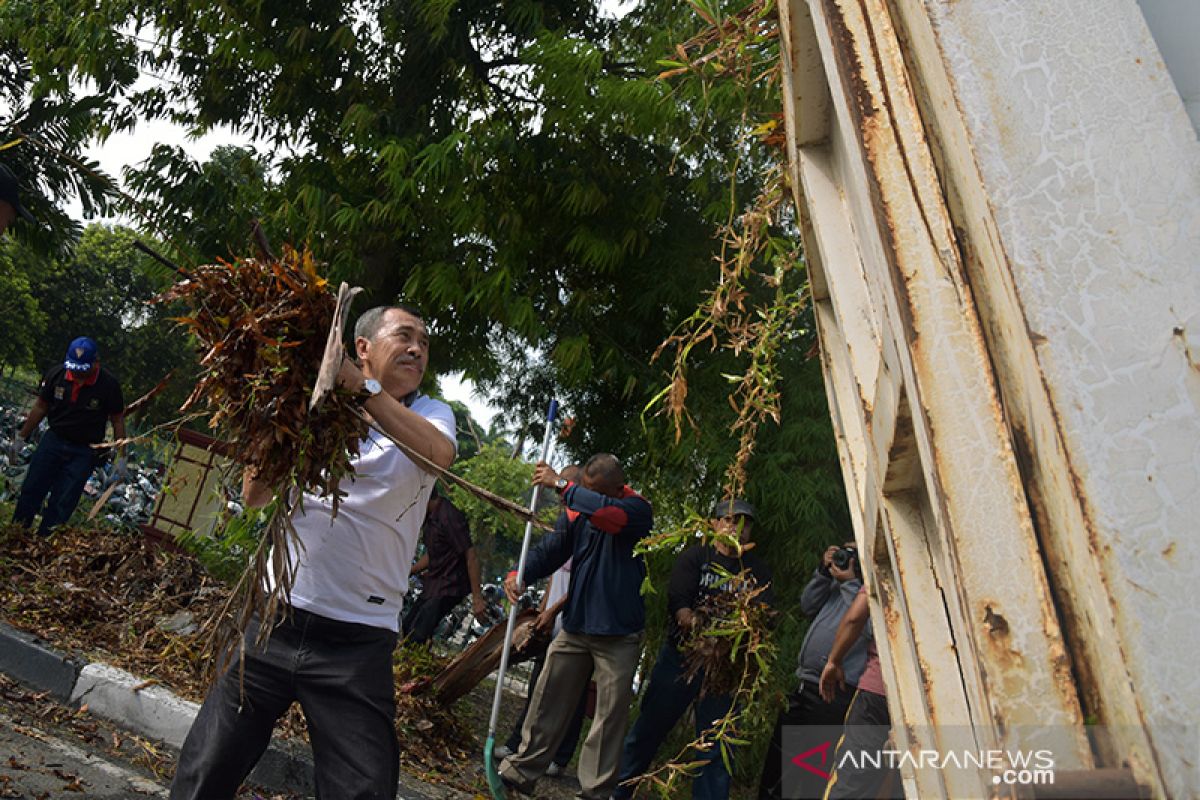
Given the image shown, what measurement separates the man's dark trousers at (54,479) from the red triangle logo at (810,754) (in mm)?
6559

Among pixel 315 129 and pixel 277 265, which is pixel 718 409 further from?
pixel 277 265

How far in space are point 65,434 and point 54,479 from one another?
15.8 inches

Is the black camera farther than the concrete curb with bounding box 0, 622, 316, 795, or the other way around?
the black camera

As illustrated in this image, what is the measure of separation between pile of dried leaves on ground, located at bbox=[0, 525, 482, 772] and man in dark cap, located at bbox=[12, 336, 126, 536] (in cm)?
41

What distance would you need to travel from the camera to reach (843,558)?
20.2 ft

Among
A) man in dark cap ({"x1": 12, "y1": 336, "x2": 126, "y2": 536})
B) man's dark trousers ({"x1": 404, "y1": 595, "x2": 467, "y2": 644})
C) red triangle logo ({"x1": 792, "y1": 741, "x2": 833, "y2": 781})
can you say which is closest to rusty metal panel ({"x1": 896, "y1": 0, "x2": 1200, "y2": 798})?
red triangle logo ({"x1": 792, "y1": 741, "x2": 833, "y2": 781})

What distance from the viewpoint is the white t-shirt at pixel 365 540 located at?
2.95m

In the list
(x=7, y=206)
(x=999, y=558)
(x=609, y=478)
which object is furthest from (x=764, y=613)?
(x=999, y=558)

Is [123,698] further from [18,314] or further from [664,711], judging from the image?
[18,314]

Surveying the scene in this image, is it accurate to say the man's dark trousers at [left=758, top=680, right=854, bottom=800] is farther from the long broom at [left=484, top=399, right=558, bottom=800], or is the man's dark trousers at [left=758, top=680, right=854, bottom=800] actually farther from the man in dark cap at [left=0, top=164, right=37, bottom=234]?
the man in dark cap at [left=0, top=164, right=37, bottom=234]

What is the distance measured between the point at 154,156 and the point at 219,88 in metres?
1.00

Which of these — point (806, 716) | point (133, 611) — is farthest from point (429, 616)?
point (806, 716)

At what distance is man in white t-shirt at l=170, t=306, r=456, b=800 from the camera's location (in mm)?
2809

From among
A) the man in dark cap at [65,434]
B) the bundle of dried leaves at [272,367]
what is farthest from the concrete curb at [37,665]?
the bundle of dried leaves at [272,367]
